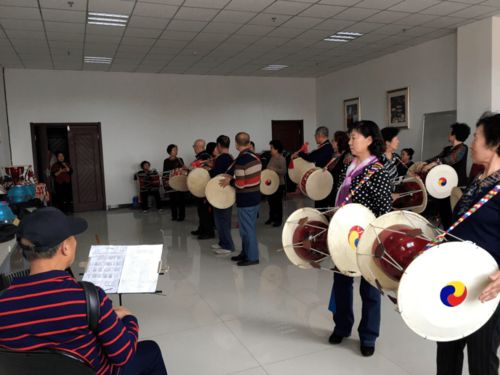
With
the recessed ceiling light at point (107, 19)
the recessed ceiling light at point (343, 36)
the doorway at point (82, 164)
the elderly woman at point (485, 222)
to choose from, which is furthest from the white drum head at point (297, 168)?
the doorway at point (82, 164)

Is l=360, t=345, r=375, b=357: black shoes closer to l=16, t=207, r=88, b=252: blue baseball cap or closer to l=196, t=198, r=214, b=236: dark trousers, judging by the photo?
l=16, t=207, r=88, b=252: blue baseball cap

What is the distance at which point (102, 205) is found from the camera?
9391 millimetres

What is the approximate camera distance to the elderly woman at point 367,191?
239 centimetres

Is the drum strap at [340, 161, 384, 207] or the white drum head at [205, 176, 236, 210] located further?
the white drum head at [205, 176, 236, 210]

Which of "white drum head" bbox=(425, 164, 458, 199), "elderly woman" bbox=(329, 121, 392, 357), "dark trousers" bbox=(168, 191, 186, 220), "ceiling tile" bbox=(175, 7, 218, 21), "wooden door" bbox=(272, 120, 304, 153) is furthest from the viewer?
"wooden door" bbox=(272, 120, 304, 153)

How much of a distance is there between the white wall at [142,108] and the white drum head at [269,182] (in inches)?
162

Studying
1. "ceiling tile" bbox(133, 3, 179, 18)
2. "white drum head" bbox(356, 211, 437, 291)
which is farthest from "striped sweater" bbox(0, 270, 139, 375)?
"ceiling tile" bbox(133, 3, 179, 18)

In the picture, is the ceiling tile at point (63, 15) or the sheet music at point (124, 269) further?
the ceiling tile at point (63, 15)

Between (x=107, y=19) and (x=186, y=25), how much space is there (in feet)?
3.62

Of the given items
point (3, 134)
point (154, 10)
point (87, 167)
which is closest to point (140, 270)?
point (154, 10)

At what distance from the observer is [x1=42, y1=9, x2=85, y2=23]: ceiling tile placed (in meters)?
5.16

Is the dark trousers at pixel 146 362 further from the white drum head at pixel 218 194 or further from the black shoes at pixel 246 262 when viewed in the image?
the white drum head at pixel 218 194

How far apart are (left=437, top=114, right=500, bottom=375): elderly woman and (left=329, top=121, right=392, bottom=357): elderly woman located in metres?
0.68

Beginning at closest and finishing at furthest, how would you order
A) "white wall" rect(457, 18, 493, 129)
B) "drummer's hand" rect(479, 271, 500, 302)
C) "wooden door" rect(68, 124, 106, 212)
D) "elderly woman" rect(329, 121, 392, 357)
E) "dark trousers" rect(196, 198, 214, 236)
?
"drummer's hand" rect(479, 271, 500, 302) → "elderly woman" rect(329, 121, 392, 357) → "dark trousers" rect(196, 198, 214, 236) → "white wall" rect(457, 18, 493, 129) → "wooden door" rect(68, 124, 106, 212)
